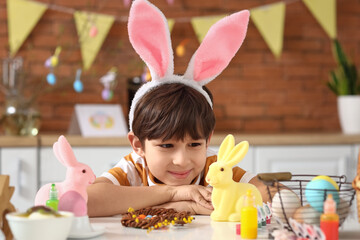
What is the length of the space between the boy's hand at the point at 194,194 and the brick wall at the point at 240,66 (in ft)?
6.64

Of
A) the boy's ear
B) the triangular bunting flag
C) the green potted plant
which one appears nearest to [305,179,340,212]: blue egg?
the boy's ear

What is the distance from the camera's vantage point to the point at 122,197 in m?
1.37

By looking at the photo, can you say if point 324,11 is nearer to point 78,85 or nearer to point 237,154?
point 78,85

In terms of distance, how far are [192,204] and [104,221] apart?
8.5 inches

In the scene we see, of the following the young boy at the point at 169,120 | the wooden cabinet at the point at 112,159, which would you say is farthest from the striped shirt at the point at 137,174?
the wooden cabinet at the point at 112,159

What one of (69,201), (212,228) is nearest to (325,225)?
(212,228)

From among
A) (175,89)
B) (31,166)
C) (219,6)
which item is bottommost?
(31,166)

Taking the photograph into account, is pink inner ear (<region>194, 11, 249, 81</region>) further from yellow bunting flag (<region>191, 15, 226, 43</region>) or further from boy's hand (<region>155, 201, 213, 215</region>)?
yellow bunting flag (<region>191, 15, 226, 43</region>)

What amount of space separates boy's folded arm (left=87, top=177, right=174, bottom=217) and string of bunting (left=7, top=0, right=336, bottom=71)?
2010 mm

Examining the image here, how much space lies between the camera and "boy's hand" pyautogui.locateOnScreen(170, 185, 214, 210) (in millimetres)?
1321

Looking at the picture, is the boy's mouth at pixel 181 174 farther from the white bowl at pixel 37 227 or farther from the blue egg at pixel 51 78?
the blue egg at pixel 51 78

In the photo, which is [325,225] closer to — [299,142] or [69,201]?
[69,201]

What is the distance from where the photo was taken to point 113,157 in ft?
9.29

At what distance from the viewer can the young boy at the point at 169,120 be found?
1.32 meters
